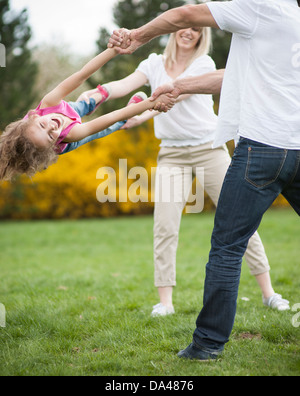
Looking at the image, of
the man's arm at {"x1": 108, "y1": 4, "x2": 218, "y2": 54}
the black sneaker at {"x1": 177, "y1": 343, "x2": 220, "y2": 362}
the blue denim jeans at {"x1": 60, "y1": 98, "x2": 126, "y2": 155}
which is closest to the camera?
the man's arm at {"x1": 108, "y1": 4, "x2": 218, "y2": 54}

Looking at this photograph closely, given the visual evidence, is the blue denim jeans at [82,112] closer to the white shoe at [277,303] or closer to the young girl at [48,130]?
the young girl at [48,130]

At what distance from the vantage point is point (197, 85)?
295cm

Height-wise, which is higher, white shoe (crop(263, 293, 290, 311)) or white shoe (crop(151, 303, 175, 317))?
white shoe (crop(263, 293, 290, 311))

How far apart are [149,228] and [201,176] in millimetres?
6828

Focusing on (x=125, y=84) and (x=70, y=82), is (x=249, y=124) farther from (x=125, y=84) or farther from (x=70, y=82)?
(x=125, y=84)

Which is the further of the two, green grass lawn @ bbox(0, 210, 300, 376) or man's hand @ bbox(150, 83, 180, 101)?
man's hand @ bbox(150, 83, 180, 101)

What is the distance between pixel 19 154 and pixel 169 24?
128 centimetres

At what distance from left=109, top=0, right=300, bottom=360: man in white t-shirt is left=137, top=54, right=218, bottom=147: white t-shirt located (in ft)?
3.52

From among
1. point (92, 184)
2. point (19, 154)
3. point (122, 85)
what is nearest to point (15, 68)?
point (92, 184)

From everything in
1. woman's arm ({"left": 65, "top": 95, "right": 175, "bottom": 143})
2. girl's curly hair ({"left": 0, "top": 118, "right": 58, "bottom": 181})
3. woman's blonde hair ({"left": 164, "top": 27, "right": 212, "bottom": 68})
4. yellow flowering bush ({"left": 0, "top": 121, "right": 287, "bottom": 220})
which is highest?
woman's blonde hair ({"left": 164, "top": 27, "right": 212, "bottom": 68})

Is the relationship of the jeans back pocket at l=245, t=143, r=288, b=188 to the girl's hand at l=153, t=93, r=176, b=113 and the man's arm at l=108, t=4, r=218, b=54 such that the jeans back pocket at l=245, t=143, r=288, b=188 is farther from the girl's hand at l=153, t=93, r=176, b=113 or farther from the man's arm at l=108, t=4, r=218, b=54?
the girl's hand at l=153, t=93, r=176, b=113

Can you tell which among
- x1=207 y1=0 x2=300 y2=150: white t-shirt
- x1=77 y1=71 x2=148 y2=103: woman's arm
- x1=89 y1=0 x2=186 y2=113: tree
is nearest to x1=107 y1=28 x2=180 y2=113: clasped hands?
x1=77 y1=71 x2=148 y2=103: woman's arm

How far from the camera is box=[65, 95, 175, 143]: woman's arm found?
286 centimetres

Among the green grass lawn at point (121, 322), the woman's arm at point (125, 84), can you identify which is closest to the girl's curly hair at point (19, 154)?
the woman's arm at point (125, 84)
